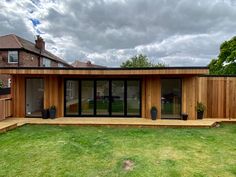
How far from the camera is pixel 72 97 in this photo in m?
10.0

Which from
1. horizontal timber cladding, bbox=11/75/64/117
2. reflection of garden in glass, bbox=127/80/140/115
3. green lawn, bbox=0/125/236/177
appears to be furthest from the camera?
reflection of garden in glass, bbox=127/80/140/115

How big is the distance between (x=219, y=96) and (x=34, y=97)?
28.2 ft

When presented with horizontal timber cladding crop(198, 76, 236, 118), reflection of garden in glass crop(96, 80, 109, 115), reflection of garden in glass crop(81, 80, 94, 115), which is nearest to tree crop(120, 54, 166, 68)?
horizontal timber cladding crop(198, 76, 236, 118)

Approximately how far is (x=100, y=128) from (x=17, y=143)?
3.03 m

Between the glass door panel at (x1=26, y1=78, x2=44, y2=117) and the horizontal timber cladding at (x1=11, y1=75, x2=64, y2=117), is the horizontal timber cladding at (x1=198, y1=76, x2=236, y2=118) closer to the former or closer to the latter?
the horizontal timber cladding at (x1=11, y1=75, x2=64, y2=117)

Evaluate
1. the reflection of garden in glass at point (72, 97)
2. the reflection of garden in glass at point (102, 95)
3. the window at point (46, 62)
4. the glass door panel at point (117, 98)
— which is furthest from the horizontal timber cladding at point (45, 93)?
the window at point (46, 62)

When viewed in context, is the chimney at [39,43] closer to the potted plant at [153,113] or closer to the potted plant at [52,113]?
the potted plant at [52,113]

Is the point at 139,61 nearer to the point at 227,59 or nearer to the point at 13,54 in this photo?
the point at 227,59

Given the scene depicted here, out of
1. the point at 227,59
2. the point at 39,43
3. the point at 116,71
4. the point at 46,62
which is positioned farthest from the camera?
the point at 46,62

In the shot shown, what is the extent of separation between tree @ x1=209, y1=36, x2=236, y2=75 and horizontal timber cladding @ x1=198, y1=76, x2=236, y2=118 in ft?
37.9

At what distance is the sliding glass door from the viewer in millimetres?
9961

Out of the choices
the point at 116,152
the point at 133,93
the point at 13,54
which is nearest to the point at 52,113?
the point at 133,93

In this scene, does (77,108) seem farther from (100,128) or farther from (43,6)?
(43,6)

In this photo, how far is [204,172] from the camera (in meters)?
4.11
